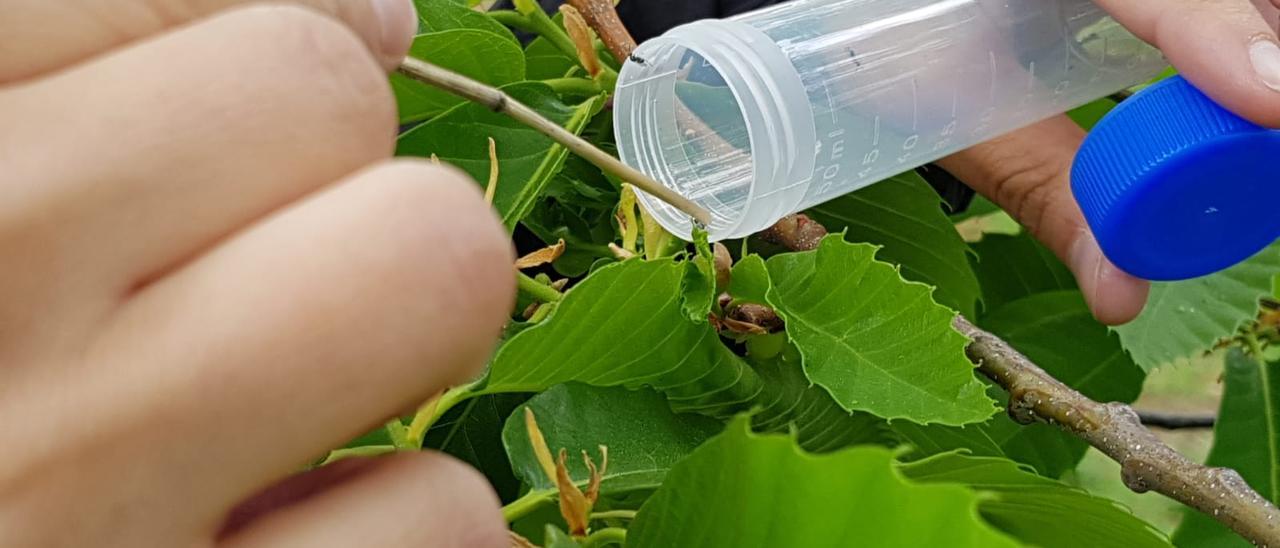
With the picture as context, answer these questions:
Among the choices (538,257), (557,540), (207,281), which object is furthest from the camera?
(538,257)

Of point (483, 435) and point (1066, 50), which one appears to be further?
point (1066, 50)

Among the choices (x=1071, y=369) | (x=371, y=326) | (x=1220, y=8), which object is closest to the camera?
(x=371, y=326)

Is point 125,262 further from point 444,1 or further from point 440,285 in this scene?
point 444,1

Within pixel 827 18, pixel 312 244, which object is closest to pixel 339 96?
pixel 312 244

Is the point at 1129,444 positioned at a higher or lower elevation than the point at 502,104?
lower

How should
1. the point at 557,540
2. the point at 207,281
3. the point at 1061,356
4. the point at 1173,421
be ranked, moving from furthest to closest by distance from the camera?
the point at 1173,421 → the point at 1061,356 → the point at 557,540 → the point at 207,281

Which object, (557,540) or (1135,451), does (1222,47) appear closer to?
(1135,451)

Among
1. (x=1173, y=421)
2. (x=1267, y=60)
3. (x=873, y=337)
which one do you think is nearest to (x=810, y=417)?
(x=873, y=337)
